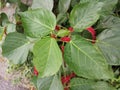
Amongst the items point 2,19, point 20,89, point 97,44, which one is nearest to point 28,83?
point 20,89

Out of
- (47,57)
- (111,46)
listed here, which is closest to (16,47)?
(47,57)

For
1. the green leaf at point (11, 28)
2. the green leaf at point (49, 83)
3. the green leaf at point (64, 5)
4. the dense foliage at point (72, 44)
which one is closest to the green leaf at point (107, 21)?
the dense foliage at point (72, 44)

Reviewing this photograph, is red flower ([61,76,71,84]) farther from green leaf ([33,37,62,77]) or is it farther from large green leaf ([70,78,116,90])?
green leaf ([33,37,62,77])

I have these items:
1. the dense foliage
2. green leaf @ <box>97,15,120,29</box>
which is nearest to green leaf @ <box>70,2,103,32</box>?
the dense foliage

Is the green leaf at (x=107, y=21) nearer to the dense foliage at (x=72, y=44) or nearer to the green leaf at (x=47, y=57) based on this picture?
the dense foliage at (x=72, y=44)

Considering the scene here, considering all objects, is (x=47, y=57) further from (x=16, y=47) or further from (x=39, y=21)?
(x=16, y=47)

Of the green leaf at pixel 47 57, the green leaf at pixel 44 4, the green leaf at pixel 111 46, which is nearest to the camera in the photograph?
the green leaf at pixel 47 57
